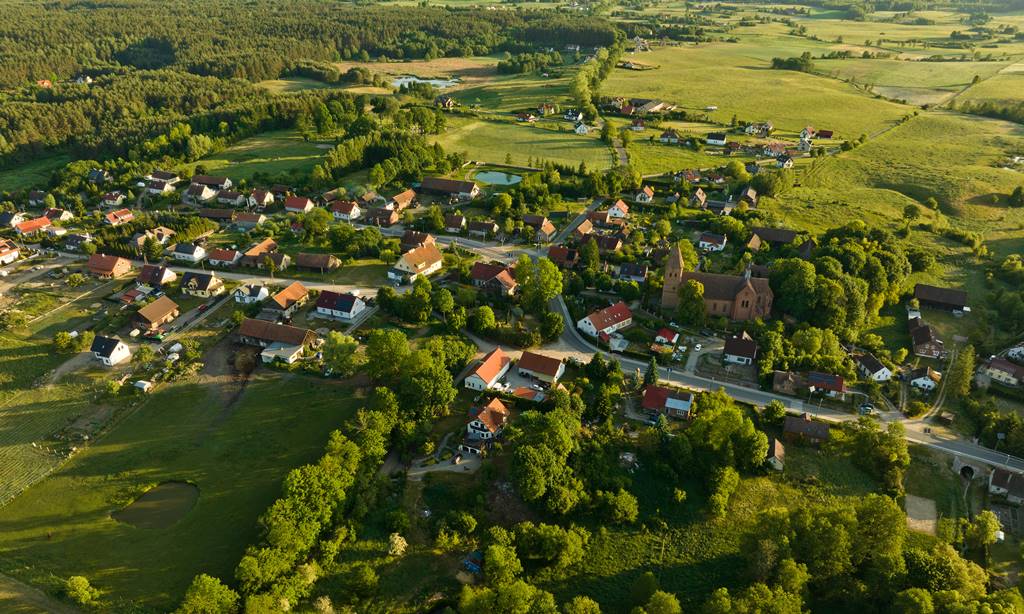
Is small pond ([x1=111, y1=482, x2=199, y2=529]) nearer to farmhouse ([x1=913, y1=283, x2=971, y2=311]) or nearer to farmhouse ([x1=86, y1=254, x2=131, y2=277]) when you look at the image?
farmhouse ([x1=86, y1=254, x2=131, y2=277])

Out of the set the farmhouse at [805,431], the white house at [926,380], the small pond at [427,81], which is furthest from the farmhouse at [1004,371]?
the small pond at [427,81]

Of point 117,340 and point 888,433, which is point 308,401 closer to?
point 117,340

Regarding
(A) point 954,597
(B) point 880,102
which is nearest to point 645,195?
(A) point 954,597

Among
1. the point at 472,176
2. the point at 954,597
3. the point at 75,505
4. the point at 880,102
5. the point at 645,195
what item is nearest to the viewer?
the point at 954,597

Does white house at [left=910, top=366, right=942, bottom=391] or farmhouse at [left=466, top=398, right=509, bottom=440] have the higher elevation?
farmhouse at [left=466, top=398, right=509, bottom=440]

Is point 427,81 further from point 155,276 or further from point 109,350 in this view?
point 109,350

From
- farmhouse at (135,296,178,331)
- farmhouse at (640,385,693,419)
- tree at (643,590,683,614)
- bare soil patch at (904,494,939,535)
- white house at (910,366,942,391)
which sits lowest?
bare soil patch at (904,494,939,535)

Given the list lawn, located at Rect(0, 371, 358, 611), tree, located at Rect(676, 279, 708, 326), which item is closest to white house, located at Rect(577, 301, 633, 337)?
tree, located at Rect(676, 279, 708, 326)
